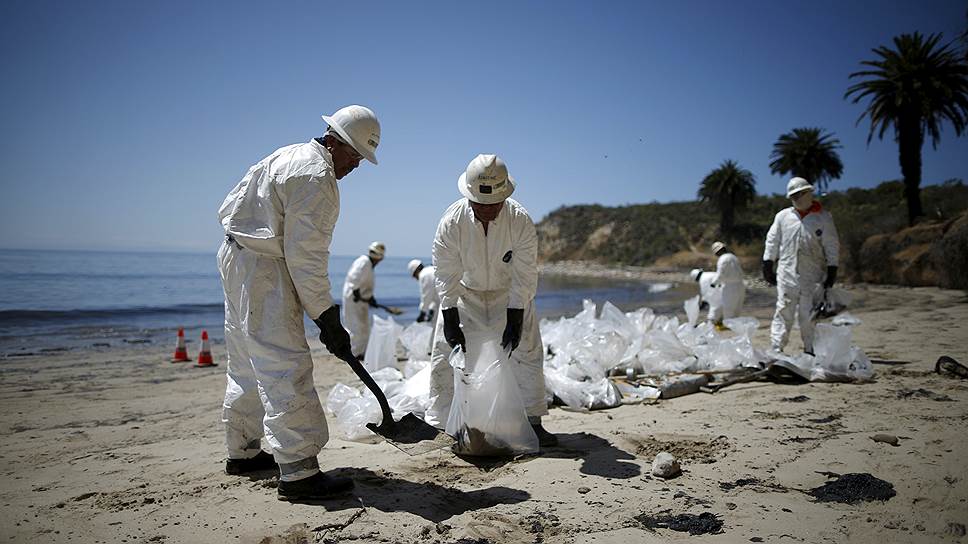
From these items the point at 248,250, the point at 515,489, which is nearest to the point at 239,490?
the point at 248,250

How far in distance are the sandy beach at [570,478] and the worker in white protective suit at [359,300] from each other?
3445mm

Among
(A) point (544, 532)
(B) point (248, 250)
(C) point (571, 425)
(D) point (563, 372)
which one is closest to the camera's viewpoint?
(A) point (544, 532)

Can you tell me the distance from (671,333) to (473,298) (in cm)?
290

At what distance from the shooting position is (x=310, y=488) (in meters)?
2.49

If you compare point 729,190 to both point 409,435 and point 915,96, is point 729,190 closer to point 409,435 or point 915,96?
point 915,96

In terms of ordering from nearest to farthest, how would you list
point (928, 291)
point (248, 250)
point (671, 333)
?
1. point (248, 250)
2. point (671, 333)
3. point (928, 291)

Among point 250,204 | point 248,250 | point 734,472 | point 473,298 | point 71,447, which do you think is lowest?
point 71,447

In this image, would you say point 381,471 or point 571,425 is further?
point 571,425

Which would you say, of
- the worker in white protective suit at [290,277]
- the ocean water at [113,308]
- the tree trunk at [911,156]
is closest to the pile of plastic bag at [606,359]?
the worker in white protective suit at [290,277]

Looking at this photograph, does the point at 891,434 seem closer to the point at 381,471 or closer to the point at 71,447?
the point at 381,471

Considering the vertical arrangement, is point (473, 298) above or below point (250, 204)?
below

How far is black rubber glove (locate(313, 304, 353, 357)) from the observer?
249 centimetres

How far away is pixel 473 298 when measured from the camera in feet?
11.4

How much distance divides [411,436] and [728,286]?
740 centimetres
